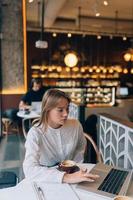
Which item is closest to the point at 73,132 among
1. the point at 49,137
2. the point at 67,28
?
the point at 49,137

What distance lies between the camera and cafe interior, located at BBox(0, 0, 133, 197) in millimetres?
3412

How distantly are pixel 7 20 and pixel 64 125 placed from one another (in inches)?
205

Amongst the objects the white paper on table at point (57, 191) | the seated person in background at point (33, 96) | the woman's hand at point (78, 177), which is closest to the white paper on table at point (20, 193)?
the white paper on table at point (57, 191)

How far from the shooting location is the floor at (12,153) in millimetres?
4287

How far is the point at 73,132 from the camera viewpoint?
2.13m

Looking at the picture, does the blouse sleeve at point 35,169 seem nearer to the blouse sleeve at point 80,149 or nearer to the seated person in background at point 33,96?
Answer: the blouse sleeve at point 80,149

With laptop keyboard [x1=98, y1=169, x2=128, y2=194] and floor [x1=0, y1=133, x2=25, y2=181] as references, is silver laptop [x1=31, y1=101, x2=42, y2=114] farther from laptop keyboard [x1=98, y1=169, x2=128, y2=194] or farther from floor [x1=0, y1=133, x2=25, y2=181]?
laptop keyboard [x1=98, y1=169, x2=128, y2=194]

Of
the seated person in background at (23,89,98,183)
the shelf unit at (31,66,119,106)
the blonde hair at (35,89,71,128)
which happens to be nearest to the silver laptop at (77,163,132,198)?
the seated person in background at (23,89,98,183)

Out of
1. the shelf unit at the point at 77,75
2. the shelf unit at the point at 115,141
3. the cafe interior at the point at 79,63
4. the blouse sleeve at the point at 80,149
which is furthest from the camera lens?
the shelf unit at the point at 77,75

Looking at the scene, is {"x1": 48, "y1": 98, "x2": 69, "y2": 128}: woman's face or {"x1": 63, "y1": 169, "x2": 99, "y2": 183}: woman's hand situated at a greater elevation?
{"x1": 48, "y1": 98, "x2": 69, "y2": 128}: woman's face

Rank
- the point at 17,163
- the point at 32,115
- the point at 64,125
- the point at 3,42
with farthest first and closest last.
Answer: the point at 3,42
the point at 32,115
the point at 17,163
the point at 64,125

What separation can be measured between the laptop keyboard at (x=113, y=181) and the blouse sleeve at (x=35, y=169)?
0.25 meters

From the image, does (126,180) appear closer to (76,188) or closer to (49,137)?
(76,188)

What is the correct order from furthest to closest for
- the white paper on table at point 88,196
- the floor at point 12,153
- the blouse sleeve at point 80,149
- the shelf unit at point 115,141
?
the floor at point 12,153
the shelf unit at point 115,141
the blouse sleeve at point 80,149
the white paper on table at point 88,196
